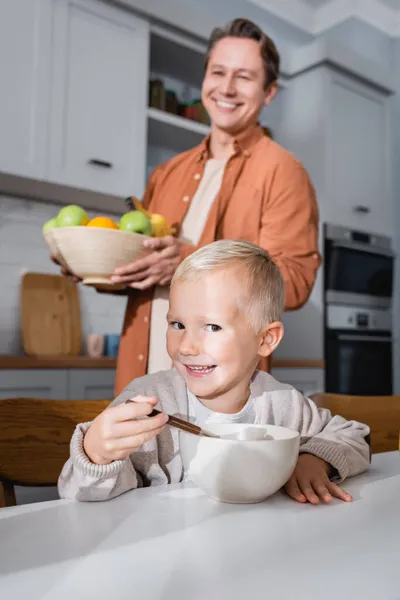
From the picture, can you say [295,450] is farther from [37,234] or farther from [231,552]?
[37,234]

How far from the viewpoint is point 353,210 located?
333cm

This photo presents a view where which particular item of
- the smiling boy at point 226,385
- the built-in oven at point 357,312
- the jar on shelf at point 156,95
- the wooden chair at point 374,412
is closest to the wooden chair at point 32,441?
the smiling boy at point 226,385

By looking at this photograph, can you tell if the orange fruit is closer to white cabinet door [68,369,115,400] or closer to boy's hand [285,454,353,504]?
boy's hand [285,454,353,504]

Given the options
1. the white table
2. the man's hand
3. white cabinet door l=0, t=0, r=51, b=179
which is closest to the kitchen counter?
white cabinet door l=0, t=0, r=51, b=179

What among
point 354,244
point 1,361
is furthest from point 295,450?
point 354,244

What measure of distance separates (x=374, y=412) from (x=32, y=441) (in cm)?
71

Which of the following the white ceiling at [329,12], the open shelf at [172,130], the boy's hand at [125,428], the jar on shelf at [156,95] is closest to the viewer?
the boy's hand at [125,428]

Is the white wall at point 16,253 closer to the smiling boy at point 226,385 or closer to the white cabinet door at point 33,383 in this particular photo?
the white cabinet door at point 33,383

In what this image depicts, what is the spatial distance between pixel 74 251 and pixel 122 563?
2.78 ft

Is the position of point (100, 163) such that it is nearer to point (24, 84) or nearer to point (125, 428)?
point (24, 84)

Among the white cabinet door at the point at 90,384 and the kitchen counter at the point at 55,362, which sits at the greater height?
the kitchen counter at the point at 55,362

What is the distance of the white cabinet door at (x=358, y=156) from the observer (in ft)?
10.7

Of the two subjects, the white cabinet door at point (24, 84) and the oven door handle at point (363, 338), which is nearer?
the white cabinet door at point (24, 84)

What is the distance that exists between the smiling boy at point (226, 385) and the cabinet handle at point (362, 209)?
101 inches
